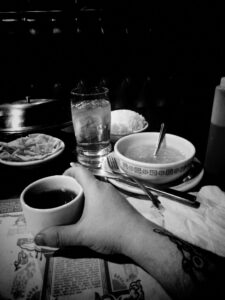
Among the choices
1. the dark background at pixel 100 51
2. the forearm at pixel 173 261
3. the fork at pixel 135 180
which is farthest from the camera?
the dark background at pixel 100 51

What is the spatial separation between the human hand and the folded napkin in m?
0.08

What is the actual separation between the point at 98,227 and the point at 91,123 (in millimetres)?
577

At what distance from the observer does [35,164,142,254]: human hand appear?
0.61 meters

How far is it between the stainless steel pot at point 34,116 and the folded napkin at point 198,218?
66 centimetres

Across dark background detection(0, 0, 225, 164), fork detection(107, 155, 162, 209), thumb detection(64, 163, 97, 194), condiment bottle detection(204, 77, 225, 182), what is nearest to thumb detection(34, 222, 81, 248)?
thumb detection(64, 163, 97, 194)

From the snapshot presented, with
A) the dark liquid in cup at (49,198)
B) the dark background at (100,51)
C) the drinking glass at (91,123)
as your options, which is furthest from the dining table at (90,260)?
the dark background at (100,51)

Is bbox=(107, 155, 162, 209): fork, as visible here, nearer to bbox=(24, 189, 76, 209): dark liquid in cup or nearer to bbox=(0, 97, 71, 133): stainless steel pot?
bbox=(24, 189, 76, 209): dark liquid in cup

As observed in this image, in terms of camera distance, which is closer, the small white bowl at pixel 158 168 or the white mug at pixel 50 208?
the white mug at pixel 50 208

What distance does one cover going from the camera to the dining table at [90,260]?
556 mm

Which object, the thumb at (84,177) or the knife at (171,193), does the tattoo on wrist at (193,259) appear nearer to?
the knife at (171,193)

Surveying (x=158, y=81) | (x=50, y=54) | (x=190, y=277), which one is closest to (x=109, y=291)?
(x=190, y=277)

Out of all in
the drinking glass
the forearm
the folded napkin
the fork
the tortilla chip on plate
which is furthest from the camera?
the drinking glass

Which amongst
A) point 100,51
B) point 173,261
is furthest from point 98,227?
point 100,51

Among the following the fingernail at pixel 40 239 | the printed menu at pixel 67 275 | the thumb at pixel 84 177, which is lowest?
the printed menu at pixel 67 275
